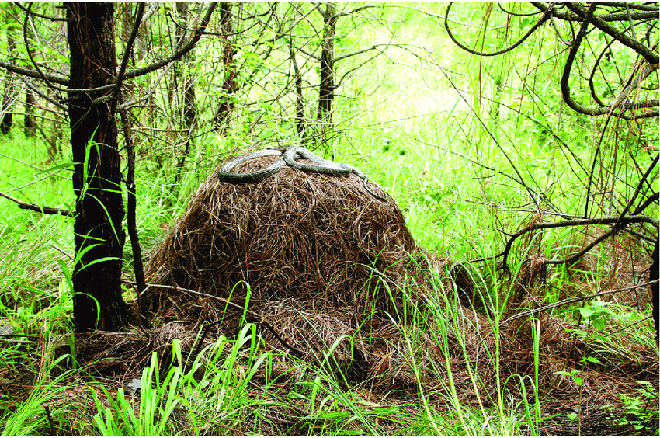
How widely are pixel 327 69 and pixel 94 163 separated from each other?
339 cm

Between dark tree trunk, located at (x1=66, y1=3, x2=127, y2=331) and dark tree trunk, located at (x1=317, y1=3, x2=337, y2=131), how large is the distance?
2907mm

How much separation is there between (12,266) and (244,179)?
1.26 meters

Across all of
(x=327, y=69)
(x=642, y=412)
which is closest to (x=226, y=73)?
(x=327, y=69)

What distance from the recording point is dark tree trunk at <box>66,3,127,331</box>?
190cm

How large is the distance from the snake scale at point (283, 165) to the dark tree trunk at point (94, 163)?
76cm

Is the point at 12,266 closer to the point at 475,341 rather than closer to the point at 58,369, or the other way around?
the point at 58,369

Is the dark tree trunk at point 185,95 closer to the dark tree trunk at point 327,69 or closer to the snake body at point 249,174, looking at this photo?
the dark tree trunk at point 327,69

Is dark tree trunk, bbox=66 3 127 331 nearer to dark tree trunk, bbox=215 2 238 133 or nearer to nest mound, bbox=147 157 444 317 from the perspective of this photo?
nest mound, bbox=147 157 444 317

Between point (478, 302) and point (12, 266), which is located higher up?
point (12, 266)

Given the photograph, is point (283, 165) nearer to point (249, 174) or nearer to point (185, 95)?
point (249, 174)

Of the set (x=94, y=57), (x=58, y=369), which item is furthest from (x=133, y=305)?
(x=94, y=57)

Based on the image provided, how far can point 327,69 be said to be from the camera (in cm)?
496

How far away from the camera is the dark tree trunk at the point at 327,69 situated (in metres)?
4.77

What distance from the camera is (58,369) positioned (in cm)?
199
